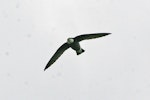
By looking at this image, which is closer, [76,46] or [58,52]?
[76,46]

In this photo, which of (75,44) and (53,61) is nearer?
(75,44)

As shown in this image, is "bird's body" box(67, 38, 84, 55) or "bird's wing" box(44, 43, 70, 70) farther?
"bird's wing" box(44, 43, 70, 70)

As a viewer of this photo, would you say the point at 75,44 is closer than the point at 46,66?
Yes

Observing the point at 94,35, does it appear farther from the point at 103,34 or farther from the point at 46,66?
the point at 46,66

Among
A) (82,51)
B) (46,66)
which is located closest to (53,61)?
(46,66)

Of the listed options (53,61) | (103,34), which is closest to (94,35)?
(103,34)

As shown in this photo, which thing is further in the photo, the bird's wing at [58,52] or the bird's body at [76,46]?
the bird's wing at [58,52]

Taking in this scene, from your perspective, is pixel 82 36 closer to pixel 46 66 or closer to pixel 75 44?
pixel 75 44

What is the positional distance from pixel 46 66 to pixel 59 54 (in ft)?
3.31

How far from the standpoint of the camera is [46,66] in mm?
32969

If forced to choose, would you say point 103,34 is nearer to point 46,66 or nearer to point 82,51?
point 82,51

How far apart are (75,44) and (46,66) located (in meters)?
2.80

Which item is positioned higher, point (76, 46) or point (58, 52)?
point (58, 52)

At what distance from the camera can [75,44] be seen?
30891 mm
